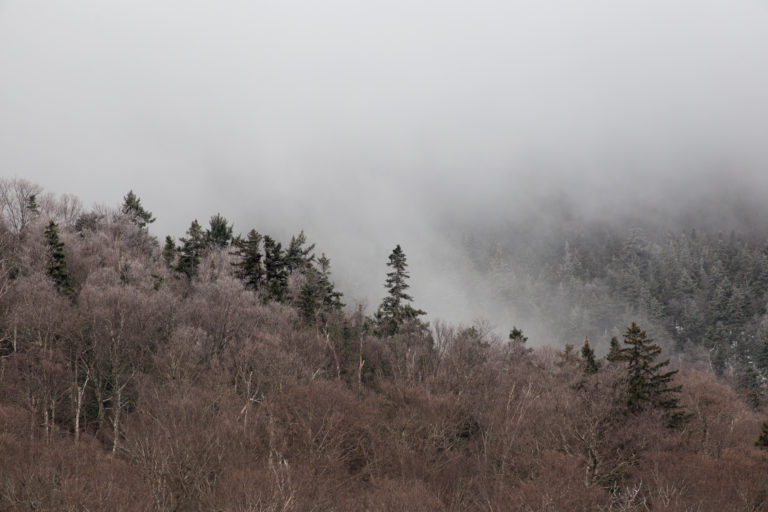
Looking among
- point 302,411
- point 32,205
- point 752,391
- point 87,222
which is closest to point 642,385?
point 302,411

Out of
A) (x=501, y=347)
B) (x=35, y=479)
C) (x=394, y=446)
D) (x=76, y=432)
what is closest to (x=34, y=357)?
(x=76, y=432)

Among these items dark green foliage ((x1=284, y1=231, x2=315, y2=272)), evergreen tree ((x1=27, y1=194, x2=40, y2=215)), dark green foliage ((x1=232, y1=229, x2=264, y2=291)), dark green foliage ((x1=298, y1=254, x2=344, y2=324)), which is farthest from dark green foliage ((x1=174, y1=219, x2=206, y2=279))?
evergreen tree ((x1=27, y1=194, x2=40, y2=215))

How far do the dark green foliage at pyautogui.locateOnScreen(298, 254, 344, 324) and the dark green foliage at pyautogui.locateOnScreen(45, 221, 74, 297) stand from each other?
30191 mm

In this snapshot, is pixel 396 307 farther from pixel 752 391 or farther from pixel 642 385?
pixel 752 391

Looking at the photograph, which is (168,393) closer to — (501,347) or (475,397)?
(475,397)

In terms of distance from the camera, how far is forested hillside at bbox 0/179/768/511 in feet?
98.0

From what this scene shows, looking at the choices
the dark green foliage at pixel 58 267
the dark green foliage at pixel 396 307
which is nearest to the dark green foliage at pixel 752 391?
the dark green foliage at pixel 396 307

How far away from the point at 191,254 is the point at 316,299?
76.4 ft

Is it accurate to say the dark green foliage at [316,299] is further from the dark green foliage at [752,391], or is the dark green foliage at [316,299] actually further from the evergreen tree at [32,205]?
the dark green foliage at [752,391]

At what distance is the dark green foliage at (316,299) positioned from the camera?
69.1 m

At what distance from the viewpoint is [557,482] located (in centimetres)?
3150

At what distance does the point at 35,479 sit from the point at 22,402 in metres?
19.4

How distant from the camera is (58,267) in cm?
5612

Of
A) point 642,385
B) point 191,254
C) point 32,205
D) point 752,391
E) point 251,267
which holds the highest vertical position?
point 32,205
